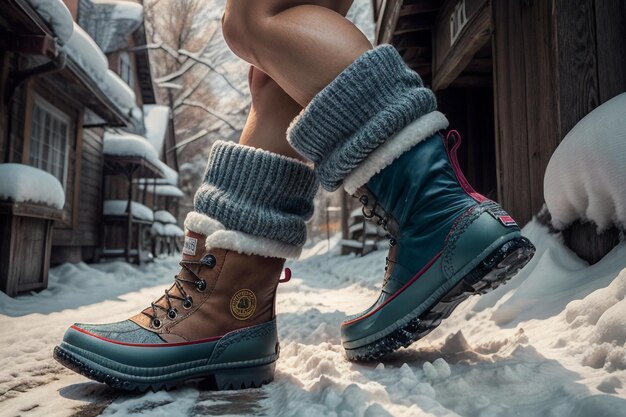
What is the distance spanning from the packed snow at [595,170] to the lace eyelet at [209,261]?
1204 mm

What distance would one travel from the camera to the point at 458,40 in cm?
355

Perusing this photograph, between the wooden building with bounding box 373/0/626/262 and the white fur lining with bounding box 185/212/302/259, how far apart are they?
44.0 inches

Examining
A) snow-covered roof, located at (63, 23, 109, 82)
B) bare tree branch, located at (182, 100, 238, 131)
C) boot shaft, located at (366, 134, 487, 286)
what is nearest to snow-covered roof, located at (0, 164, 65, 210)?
snow-covered roof, located at (63, 23, 109, 82)

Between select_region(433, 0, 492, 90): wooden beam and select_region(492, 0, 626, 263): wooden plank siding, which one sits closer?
select_region(492, 0, 626, 263): wooden plank siding

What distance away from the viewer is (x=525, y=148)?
2.33 m

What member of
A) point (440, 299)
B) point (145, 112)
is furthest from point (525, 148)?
point (145, 112)

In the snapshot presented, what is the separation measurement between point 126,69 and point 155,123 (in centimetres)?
197

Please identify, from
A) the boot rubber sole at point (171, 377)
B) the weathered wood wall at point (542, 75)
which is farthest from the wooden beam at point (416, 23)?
the boot rubber sole at point (171, 377)

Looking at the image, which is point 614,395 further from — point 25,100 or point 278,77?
point 25,100

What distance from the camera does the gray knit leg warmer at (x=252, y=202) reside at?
1152mm

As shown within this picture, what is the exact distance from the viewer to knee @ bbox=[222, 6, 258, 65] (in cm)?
112

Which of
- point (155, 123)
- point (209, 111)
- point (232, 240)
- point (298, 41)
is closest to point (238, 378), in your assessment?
point (232, 240)

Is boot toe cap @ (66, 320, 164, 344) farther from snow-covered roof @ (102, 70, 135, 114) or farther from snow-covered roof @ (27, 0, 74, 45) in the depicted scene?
snow-covered roof @ (102, 70, 135, 114)

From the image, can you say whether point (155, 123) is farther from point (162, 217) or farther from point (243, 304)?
point (243, 304)
